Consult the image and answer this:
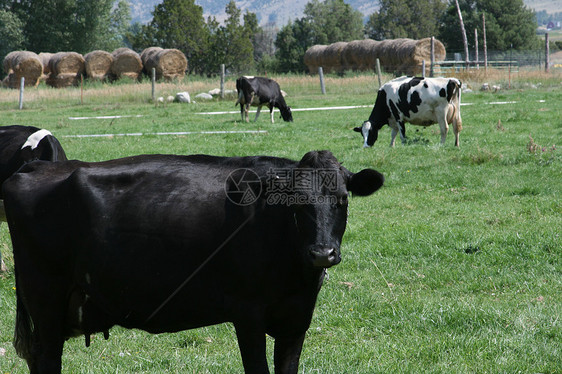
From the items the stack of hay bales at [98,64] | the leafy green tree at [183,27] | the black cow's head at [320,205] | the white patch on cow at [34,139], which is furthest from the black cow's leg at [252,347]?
the leafy green tree at [183,27]

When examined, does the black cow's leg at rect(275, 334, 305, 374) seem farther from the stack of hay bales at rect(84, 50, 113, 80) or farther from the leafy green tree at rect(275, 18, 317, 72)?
the leafy green tree at rect(275, 18, 317, 72)

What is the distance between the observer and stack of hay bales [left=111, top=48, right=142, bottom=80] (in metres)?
39.6

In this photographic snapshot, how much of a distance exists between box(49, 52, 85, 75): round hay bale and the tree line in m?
10.8

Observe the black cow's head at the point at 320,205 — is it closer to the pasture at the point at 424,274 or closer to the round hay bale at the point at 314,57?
the pasture at the point at 424,274

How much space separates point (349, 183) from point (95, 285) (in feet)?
4.58

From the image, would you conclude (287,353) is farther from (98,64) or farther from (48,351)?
(98,64)

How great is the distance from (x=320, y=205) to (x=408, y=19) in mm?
70322

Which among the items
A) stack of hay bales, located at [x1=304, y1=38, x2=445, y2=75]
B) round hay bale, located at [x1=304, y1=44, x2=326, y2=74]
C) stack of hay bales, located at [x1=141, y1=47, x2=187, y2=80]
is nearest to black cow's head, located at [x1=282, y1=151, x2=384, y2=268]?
stack of hay bales, located at [x1=304, y1=38, x2=445, y2=75]

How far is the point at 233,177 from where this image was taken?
127 inches

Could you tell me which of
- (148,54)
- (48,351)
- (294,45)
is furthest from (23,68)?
(48,351)

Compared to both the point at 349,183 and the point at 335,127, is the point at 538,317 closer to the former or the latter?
the point at 349,183

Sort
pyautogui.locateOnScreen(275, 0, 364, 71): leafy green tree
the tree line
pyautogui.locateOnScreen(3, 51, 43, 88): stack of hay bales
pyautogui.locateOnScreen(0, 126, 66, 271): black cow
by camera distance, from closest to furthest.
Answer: pyautogui.locateOnScreen(0, 126, 66, 271): black cow
pyautogui.locateOnScreen(3, 51, 43, 88): stack of hay bales
the tree line
pyautogui.locateOnScreen(275, 0, 364, 71): leafy green tree

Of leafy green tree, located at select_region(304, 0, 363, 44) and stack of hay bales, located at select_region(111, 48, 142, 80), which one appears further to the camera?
leafy green tree, located at select_region(304, 0, 363, 44)

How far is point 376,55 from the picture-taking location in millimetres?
41250
